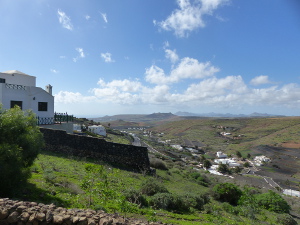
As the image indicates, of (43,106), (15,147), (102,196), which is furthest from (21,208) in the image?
(43,106)

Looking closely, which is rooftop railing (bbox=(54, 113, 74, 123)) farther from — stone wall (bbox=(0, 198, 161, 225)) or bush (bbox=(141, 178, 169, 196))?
stone wall (bbox=(0, 198, 161, 225))

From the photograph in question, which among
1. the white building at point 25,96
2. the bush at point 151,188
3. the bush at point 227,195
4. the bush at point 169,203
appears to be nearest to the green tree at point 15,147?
the bush at point 169,203

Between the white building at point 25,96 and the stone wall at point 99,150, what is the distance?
7100 mm

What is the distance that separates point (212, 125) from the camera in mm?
112438

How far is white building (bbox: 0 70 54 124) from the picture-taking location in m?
19.7

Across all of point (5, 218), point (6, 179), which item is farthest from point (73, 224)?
point (6, 179)

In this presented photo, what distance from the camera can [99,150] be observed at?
15688mm

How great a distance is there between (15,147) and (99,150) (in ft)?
31.2

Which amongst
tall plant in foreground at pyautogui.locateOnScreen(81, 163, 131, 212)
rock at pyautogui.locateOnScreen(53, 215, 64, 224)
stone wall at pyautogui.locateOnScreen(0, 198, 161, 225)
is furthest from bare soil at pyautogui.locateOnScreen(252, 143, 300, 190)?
rock at pyautogui.locateOnScreen(53, 215, 64, 224)

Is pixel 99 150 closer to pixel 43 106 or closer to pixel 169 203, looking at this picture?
pixel 169 203

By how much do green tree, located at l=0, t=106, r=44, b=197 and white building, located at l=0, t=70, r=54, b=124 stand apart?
49.9 ft

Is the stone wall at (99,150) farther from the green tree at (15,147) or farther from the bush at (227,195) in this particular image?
the green tree at (15,147)

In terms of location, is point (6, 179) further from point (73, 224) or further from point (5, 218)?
point (73, 224)

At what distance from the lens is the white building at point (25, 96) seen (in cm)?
1969
